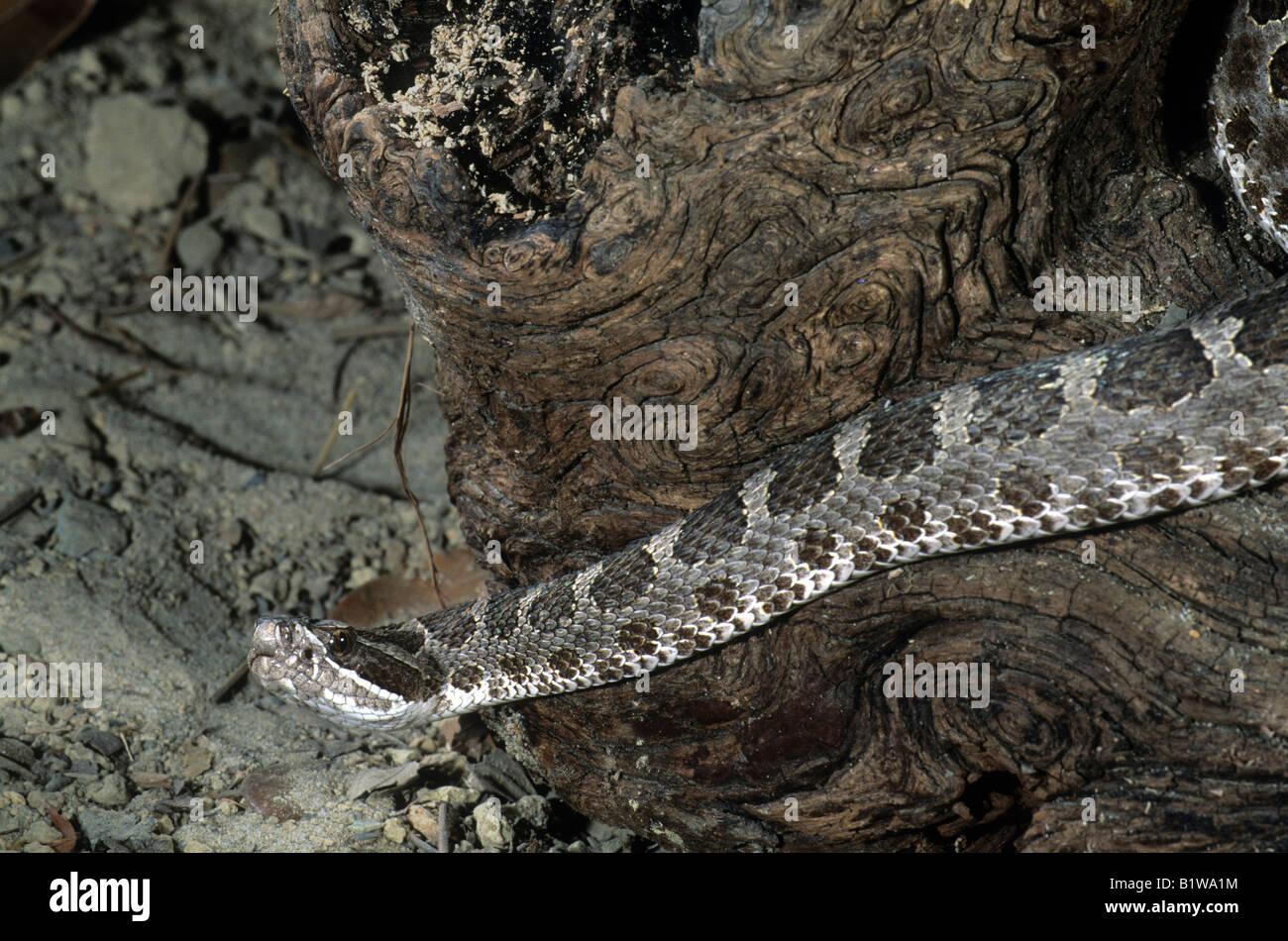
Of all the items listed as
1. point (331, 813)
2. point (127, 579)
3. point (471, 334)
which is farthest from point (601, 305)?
point (127, 579)

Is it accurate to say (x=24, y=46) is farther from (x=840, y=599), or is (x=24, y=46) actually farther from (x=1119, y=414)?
(x=1119, y=414)

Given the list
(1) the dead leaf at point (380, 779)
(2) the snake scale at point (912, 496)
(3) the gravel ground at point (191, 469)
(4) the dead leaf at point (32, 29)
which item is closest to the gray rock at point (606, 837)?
(3) the gravel ground at point (191, 469)

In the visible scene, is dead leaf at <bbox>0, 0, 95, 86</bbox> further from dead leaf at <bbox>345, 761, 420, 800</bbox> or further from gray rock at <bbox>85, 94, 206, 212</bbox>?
dead leaf at <bbox>345, 761, 420, 800</bbox>

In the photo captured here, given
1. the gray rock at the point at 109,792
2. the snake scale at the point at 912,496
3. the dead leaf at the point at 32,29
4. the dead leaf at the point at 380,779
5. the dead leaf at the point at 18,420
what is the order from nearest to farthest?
the snake scale at the point at 912,496, the gray rock at the point at 109,792, the dead leaf at the point at 380,779, the dead leaf at the point at 18,420, the dead leaf at the point at 32,29

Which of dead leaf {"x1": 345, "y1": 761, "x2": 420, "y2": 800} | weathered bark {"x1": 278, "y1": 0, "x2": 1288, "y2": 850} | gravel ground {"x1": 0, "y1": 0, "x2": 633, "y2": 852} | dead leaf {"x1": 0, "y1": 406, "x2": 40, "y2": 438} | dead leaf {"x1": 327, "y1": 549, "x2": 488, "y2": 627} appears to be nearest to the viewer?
weathered bark {"x1": 278, "y1": 0, "x2": 1288, "y2": 850}

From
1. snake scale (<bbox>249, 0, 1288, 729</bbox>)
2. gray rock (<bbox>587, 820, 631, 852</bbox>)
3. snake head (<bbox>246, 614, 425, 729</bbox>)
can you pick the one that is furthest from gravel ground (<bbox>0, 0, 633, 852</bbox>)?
snake scale (<bbox>249, 0, 1288, 729</bbox>)

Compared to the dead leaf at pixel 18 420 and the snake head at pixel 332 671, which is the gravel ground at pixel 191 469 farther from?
the snake head at pixel 332 671

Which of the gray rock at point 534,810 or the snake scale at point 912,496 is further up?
the snake scale at point 912,496
